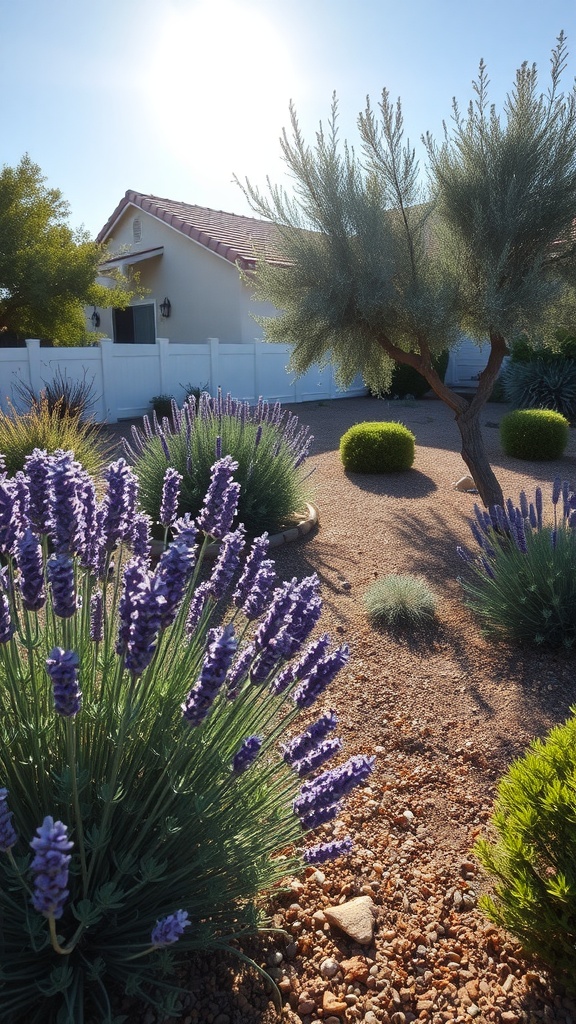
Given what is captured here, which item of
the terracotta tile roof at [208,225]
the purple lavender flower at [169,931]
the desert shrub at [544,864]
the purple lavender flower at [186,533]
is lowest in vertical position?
the desert shrub at [544,864]

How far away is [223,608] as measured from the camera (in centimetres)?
527

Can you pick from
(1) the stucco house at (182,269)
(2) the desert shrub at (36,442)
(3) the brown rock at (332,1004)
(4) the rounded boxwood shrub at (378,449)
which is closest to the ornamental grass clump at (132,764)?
(3) the brown rock at (332,1004)

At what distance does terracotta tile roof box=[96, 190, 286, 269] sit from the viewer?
1808cm

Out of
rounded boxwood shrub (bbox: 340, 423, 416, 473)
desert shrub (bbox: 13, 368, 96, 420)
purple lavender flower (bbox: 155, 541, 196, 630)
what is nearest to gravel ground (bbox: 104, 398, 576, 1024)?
purple lavender flower (bbox: 155, 541, 196, 630)

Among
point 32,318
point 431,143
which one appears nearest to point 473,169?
point 431,143

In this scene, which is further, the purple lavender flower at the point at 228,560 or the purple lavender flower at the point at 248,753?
the purple lavender flower at the point at 228,560

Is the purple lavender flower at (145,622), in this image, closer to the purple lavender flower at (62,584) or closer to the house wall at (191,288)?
the purple lavender flower at (62,584)

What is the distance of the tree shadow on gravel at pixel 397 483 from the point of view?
955 cm

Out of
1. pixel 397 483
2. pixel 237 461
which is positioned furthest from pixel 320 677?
pixel 397 483

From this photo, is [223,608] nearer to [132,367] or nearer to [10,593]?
[10,593]

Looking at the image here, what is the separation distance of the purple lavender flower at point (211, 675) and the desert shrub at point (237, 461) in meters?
5.06

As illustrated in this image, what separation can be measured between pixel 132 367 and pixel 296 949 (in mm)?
14345

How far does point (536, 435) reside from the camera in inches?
457

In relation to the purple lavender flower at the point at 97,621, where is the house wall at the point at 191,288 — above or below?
above
